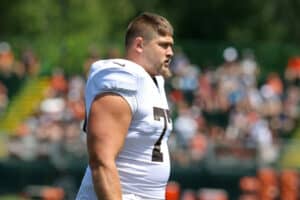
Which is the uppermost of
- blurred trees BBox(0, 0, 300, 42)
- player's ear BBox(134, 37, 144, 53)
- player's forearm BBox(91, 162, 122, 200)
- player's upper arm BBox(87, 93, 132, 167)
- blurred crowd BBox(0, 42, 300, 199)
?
player's ear BBox(134, 37, 144, 53)

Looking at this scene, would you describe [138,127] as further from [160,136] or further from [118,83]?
[118,83]

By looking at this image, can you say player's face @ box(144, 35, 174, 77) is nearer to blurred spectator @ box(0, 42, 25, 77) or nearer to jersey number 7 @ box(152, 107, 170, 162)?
jersey number 7 @ box(152, 107, 170, 162)

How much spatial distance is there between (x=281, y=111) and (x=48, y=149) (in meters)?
4.64

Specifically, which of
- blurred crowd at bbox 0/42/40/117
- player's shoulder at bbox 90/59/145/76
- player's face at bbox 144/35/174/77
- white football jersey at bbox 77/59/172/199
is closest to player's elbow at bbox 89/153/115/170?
white football jersey at bbox 77/59/172/199

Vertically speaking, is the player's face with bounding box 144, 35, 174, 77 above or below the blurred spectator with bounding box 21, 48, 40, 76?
above

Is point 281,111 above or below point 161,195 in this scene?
below

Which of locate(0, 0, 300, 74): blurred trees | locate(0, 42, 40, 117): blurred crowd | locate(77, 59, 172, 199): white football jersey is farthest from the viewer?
locate(0, 0, 300, 74): blurred trees

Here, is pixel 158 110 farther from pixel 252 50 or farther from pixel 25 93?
pixel 252 50

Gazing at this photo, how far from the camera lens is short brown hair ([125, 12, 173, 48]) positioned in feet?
19.0

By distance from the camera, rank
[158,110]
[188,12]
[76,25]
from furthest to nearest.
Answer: [188,12] < [76,25] < [158,110]

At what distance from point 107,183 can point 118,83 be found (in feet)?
1.59

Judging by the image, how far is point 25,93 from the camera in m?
21.2

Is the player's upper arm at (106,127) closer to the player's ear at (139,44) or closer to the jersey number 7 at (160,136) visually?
the jersey number 7 at (160,136)

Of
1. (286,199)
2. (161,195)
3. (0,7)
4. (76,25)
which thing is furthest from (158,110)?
(0,7)
